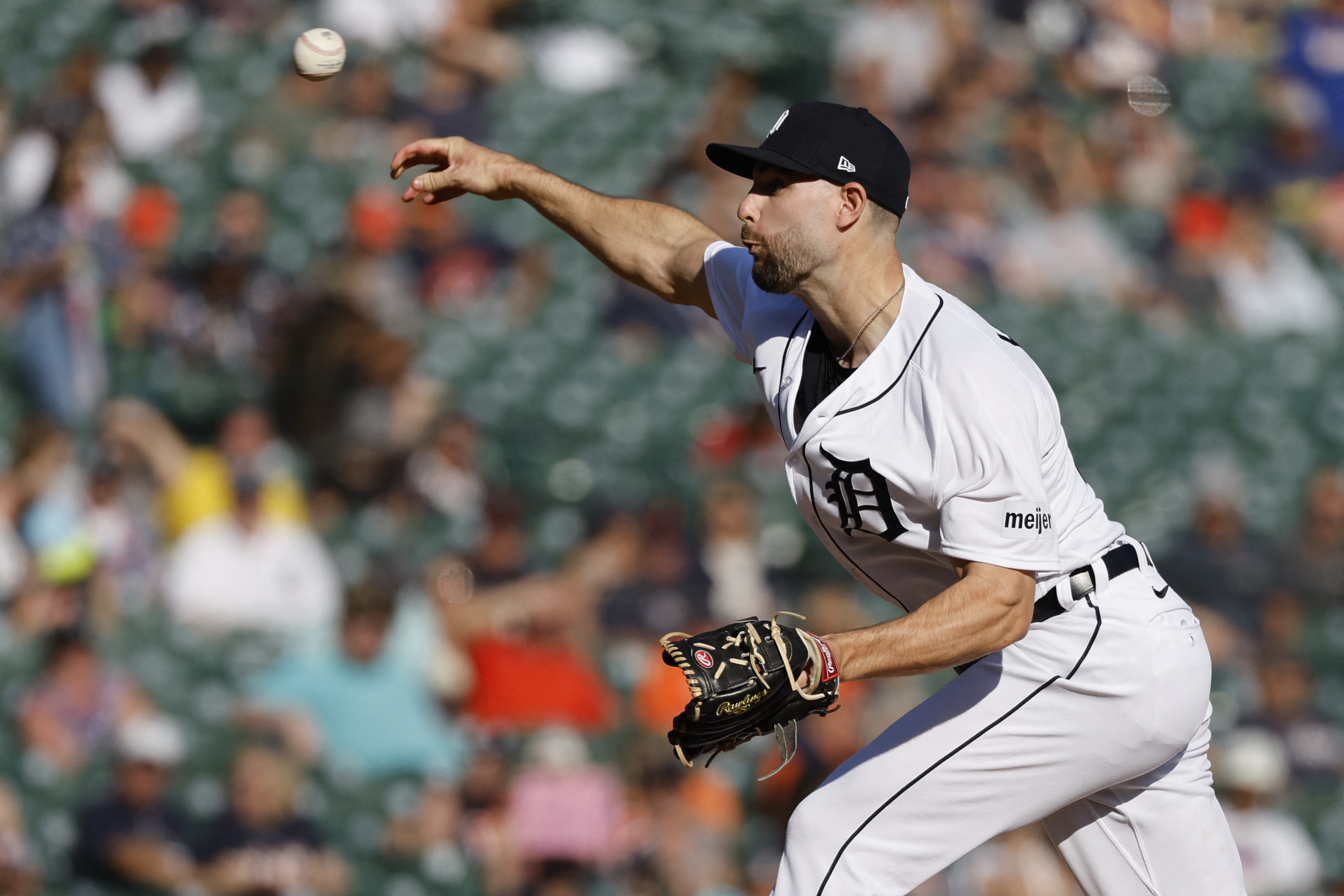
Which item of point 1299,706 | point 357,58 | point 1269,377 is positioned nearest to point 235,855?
point 357,58

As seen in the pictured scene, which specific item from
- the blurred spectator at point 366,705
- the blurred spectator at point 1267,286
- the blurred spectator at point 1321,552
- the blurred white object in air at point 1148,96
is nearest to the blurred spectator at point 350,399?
the blurred spectator at point 366,705

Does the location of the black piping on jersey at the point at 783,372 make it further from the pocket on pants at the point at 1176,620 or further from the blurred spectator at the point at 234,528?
the blurred spectator at the point at 234,528

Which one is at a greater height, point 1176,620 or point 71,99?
point 1176,620

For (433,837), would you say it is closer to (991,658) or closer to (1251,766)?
(991,658)

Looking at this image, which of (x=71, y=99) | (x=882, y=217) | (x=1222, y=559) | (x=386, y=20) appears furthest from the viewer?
(x=386, y=20)

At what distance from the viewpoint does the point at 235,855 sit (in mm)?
5461

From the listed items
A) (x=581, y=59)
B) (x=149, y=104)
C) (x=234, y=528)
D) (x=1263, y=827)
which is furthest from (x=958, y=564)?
(x=581, y=59)

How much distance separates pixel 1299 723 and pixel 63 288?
647 centimetres

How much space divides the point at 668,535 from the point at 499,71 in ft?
11.0

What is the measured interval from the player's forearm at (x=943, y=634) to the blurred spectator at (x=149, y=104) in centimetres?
601

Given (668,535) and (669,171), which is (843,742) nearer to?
(668,535)

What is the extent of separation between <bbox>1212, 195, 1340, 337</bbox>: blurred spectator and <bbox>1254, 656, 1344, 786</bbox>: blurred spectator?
270cm

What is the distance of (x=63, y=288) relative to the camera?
683cm

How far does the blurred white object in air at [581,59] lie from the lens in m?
8.72
